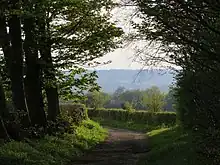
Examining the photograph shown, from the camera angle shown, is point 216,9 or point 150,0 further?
point 150,0

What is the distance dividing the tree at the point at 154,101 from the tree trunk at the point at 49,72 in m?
30.4

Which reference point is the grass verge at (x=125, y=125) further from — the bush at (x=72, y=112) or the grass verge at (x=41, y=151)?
the grass verge at (x=41, y=151)

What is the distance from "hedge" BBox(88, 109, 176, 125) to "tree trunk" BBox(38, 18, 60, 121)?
24020mm

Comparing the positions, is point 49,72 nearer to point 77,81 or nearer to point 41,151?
point 77,81

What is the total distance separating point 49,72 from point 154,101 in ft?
113

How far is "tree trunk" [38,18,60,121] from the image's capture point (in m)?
20.9

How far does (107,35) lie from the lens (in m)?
22.1

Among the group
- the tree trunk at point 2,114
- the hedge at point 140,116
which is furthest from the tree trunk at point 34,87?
the hedge at point 140,116

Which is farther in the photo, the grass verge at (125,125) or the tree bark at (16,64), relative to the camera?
the grass verge at (125,125)

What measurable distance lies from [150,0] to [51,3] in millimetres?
8579

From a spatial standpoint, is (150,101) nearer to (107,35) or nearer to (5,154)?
(107,35)

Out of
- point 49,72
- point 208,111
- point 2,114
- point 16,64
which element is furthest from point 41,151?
point 208,111

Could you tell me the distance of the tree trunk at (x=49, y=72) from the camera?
68.4ft

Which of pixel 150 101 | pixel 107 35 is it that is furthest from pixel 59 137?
pixel 150 101
